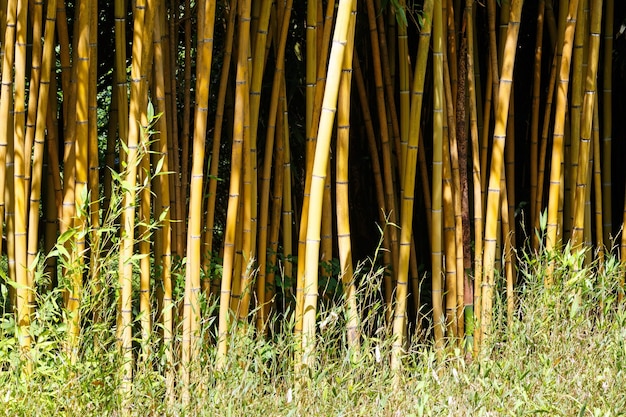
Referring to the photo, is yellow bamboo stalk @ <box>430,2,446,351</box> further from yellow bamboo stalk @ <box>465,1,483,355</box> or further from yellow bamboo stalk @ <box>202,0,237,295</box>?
yellow bamboo stalk @ <box>202,0,237,295</box>

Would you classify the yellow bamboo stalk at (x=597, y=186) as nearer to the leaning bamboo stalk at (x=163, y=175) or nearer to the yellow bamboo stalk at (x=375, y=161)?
the yellow bamboo stalk at (x=375, y=161)

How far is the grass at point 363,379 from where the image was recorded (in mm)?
1844

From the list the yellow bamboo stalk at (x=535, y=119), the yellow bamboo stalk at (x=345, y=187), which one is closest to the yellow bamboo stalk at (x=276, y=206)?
the yellow bamboo stalk at (x=345, y=187)

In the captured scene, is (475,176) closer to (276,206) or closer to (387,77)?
(387,77)

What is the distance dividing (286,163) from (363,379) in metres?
0.78

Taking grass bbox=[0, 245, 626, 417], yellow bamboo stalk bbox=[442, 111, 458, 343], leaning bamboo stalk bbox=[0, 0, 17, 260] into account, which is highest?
leaning bamboo stalk bbox=[0, 0, 17, 260]

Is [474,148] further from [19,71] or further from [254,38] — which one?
[19,71]

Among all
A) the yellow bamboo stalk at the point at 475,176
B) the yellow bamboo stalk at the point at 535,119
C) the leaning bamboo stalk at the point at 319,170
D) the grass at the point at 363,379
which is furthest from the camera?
the yellow bamboo stalk at the point at 535,119

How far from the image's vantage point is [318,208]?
208 cm

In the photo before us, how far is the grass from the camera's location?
1.84 m

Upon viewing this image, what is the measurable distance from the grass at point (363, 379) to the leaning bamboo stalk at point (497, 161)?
5.8 inches

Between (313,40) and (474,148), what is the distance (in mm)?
726

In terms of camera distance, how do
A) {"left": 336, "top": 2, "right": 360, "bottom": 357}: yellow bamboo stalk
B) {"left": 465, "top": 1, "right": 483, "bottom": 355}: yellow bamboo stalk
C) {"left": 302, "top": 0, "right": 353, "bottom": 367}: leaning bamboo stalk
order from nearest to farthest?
{"left": 302, "top": 0, "right": 353, "bottom": 367}: leaning bamboo stalk → {"left": 336, "top": 2, "right": 360, "bottom": 357}: yellow bamboo stalk → {"left": 465, "top": 1, "right": 483, "bottom": 355}: yellow bamboo stalk

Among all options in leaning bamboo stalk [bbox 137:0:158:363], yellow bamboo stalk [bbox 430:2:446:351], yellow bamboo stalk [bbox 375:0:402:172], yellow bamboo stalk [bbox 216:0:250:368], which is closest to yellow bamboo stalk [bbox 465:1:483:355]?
yellow bamboo stalk [bbox 430:2:446:351]
